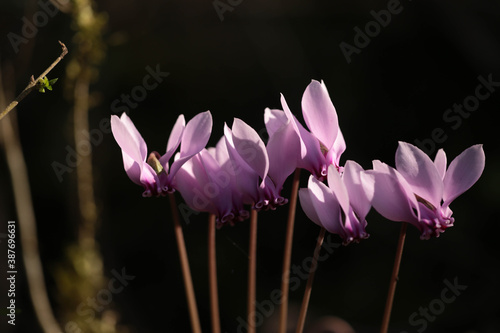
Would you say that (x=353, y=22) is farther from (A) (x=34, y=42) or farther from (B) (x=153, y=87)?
(A) (x=34, y=42)

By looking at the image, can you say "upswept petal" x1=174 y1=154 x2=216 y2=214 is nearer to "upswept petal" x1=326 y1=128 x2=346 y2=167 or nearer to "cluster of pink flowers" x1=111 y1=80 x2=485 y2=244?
"cluster of pink flowers" x1=111 y1=80 x2=485 y2=244

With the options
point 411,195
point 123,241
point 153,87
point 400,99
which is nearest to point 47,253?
point 123,241
